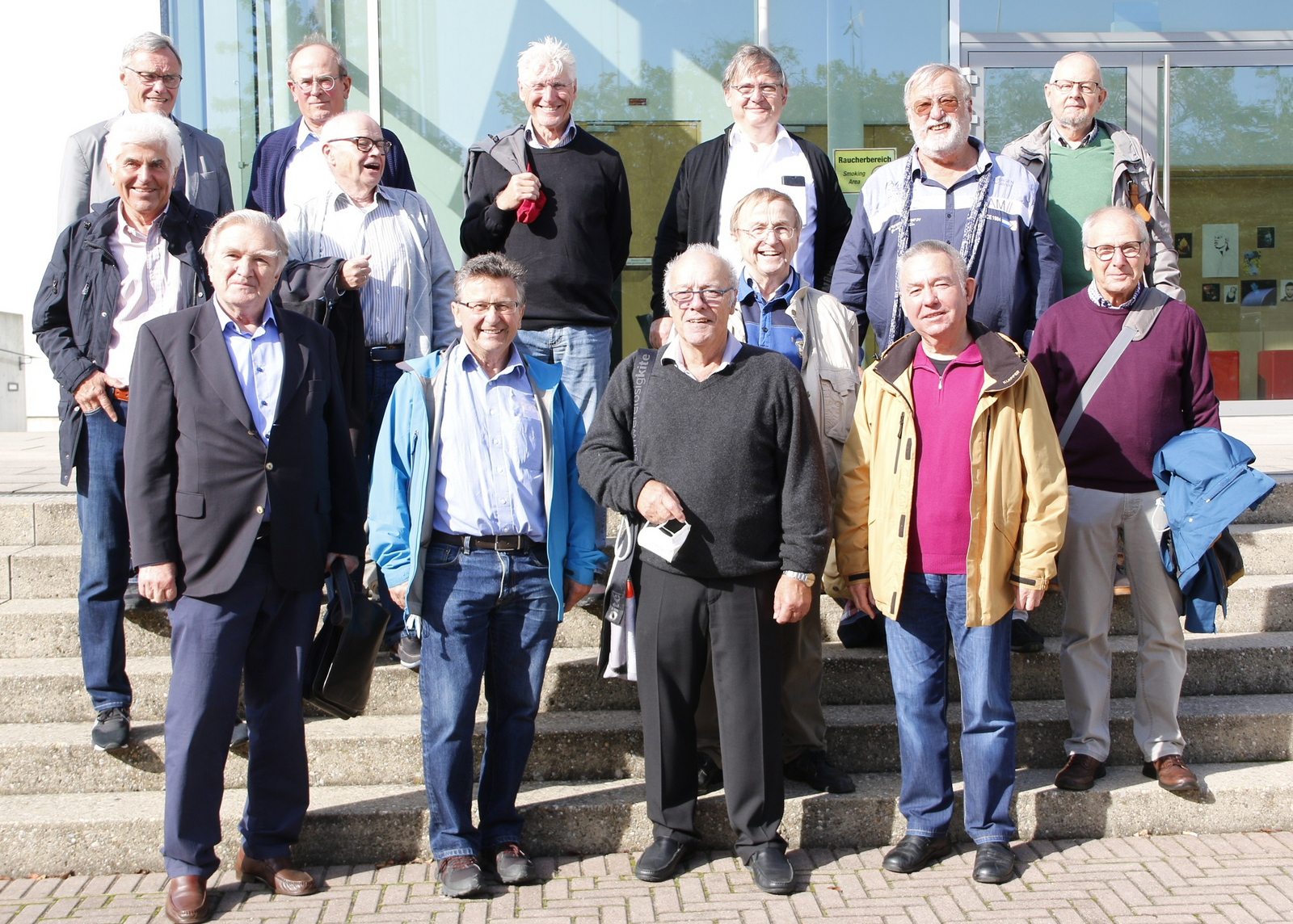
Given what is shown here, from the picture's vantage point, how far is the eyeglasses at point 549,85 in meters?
4.71

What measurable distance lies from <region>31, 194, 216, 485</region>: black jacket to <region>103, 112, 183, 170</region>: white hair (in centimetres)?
17

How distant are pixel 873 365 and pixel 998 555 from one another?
0.75m

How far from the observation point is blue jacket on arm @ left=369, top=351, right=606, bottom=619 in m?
3.51

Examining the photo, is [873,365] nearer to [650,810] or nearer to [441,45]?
[650,810]

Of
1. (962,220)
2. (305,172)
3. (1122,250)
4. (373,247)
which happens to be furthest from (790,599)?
(305,172)

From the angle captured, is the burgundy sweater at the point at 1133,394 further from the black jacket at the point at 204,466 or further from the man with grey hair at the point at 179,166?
the man with grey hair at the point at 179,166

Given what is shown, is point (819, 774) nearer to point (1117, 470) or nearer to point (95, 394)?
point (1117, 470)

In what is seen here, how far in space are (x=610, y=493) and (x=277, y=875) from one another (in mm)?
1623

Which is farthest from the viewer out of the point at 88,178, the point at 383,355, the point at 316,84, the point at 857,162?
the point at 857,162

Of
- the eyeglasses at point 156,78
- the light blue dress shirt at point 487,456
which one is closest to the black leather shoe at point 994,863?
the light blue dress shirt at point 487,456

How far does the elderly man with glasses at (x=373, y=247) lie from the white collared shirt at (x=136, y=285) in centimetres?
48

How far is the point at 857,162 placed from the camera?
303 inches

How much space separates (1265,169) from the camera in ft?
30.9

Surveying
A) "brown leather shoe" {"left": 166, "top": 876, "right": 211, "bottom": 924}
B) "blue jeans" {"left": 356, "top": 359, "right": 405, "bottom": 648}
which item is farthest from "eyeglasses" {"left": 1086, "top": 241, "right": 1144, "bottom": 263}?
"brown leather shoe" {"left": 166, "top": 876, "right": 211, "bottom": 924}
